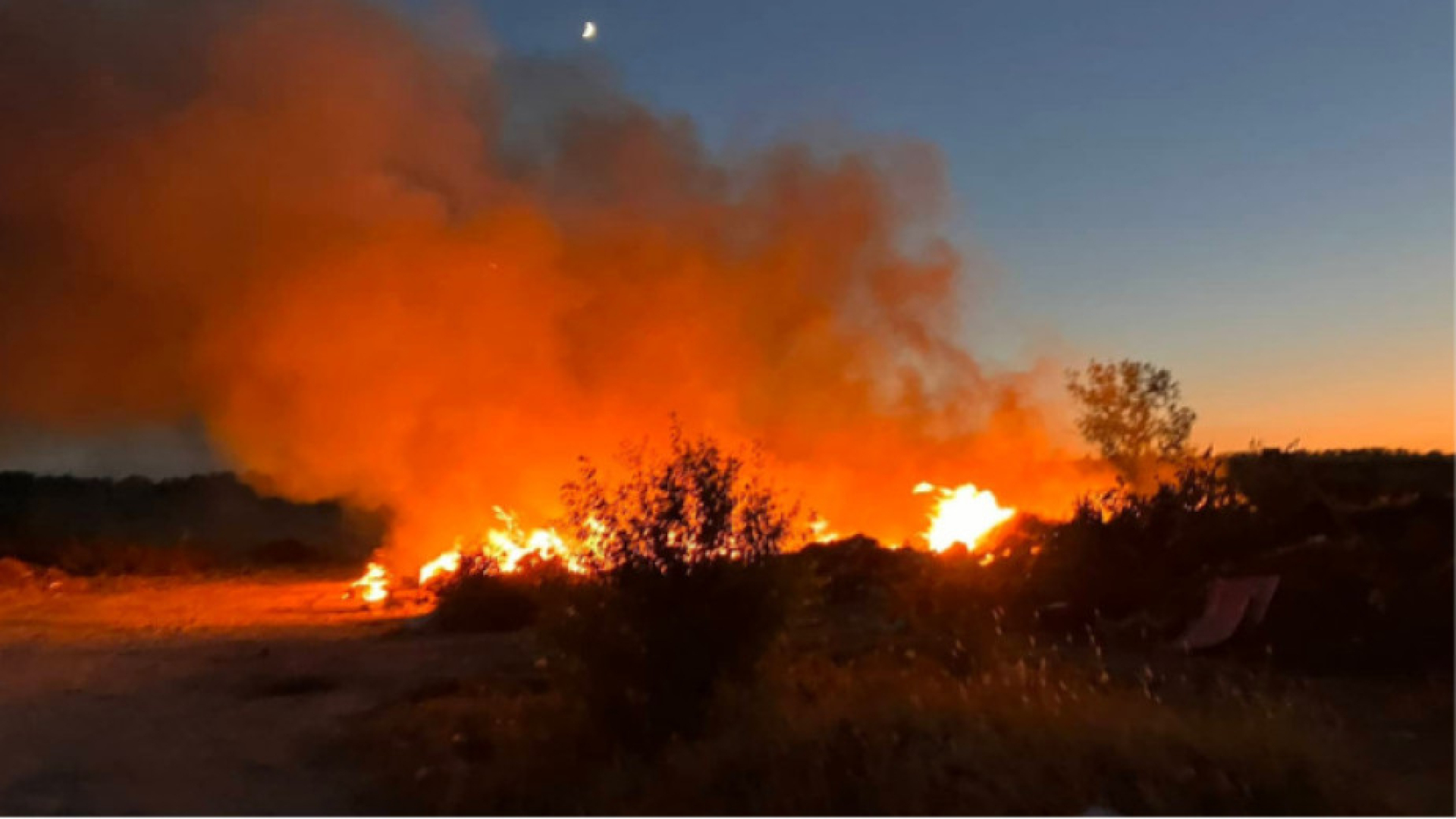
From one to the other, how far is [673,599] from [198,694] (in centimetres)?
667

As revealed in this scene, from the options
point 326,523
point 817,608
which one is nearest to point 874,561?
point 817,608

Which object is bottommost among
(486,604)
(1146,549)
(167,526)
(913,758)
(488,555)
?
(913,758)

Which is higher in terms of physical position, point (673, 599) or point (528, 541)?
point (528, 541)

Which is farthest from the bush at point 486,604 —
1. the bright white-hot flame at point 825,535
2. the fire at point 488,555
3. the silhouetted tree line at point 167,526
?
the silhouetted tree line at point 167,526

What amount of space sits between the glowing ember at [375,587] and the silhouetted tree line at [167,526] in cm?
1034

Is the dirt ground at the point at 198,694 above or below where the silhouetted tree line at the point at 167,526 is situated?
below

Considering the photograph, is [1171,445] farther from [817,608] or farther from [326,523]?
[326,523]

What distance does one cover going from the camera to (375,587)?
984 inches

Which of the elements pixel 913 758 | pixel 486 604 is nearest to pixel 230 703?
pixel 486 604

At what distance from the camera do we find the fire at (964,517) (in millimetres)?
21859

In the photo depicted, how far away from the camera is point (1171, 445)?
23188mm

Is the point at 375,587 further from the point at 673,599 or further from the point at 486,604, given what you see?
the point at 673,599

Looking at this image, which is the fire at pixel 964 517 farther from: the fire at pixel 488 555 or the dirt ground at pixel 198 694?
the dirt ground at pixel 198 694

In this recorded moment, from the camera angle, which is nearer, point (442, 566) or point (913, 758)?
point (913, 758)
